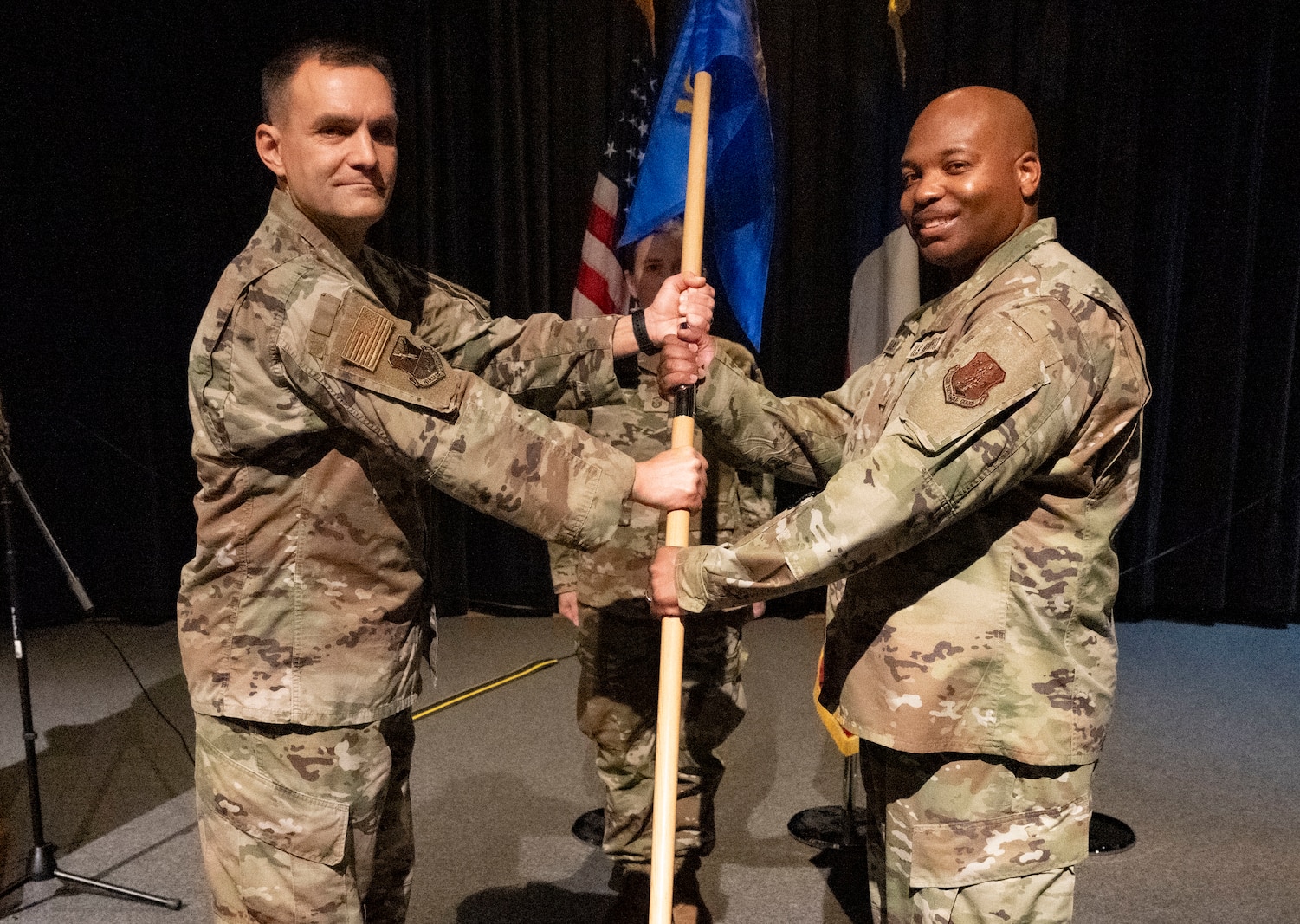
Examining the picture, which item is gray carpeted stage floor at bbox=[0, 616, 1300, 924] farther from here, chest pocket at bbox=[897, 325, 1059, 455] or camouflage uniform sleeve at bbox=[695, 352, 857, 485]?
chest pocket at bbox=[897, 325, 1059, 455]

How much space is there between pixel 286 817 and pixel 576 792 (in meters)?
1.87

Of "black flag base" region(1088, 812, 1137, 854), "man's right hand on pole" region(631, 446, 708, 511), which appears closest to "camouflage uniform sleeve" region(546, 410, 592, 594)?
"man's right hand on pole" region(631, 446, 708, 511)

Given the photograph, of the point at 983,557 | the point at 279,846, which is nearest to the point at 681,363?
the point at 983,557

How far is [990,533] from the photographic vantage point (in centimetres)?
167

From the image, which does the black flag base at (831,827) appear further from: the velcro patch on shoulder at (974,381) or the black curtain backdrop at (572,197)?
the black curtain backdrop at (572,197)

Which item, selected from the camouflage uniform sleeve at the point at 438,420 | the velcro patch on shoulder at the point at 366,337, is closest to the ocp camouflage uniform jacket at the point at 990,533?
the camouflage uniform sleeve at the point at 438,420

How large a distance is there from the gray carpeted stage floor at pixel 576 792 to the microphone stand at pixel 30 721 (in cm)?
4

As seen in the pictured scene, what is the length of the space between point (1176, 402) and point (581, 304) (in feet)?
10.7

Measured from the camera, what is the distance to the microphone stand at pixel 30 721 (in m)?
2.77

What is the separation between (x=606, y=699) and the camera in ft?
9.26

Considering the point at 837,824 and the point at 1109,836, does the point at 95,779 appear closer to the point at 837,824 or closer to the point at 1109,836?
the point at 837,824

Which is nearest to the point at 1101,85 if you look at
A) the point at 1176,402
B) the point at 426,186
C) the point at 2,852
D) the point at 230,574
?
the point at 1176,402

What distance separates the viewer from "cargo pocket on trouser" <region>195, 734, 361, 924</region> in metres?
1.72

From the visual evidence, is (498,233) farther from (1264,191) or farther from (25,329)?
(1264,191)
